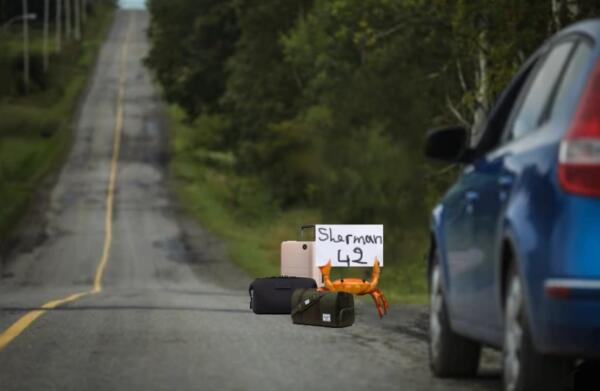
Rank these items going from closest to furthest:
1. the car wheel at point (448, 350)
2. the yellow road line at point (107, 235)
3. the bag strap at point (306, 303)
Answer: the car wheel at point (448, 350), the yellow road line at point (107, 235), the bag strap at point (306, 303)

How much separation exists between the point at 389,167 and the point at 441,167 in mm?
1418

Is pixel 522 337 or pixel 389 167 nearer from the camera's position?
pixel 522 337

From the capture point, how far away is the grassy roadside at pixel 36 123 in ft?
206

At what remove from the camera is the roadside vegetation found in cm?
3572

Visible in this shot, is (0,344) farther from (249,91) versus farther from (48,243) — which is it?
(249,91)

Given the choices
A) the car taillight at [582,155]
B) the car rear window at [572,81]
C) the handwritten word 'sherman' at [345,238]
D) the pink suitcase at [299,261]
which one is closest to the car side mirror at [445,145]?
the car rear window at [572,81]

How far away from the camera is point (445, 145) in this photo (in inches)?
376

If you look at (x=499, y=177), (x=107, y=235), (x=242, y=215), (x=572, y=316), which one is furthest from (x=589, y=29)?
(x=242, y=215)

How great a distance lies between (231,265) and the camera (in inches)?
1729

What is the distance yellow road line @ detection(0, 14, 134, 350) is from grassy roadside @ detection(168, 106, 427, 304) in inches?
102

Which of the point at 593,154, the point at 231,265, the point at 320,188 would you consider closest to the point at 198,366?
the point at 593,154

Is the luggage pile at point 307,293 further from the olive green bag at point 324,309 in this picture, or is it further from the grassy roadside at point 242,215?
the grassy roadside at point 242,215

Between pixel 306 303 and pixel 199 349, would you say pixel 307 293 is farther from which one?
pixel 199 349

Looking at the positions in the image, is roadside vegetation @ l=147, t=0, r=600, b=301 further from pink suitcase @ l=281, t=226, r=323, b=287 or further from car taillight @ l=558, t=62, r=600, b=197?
car taillight @ l=558, t=62, r=600, b=197
